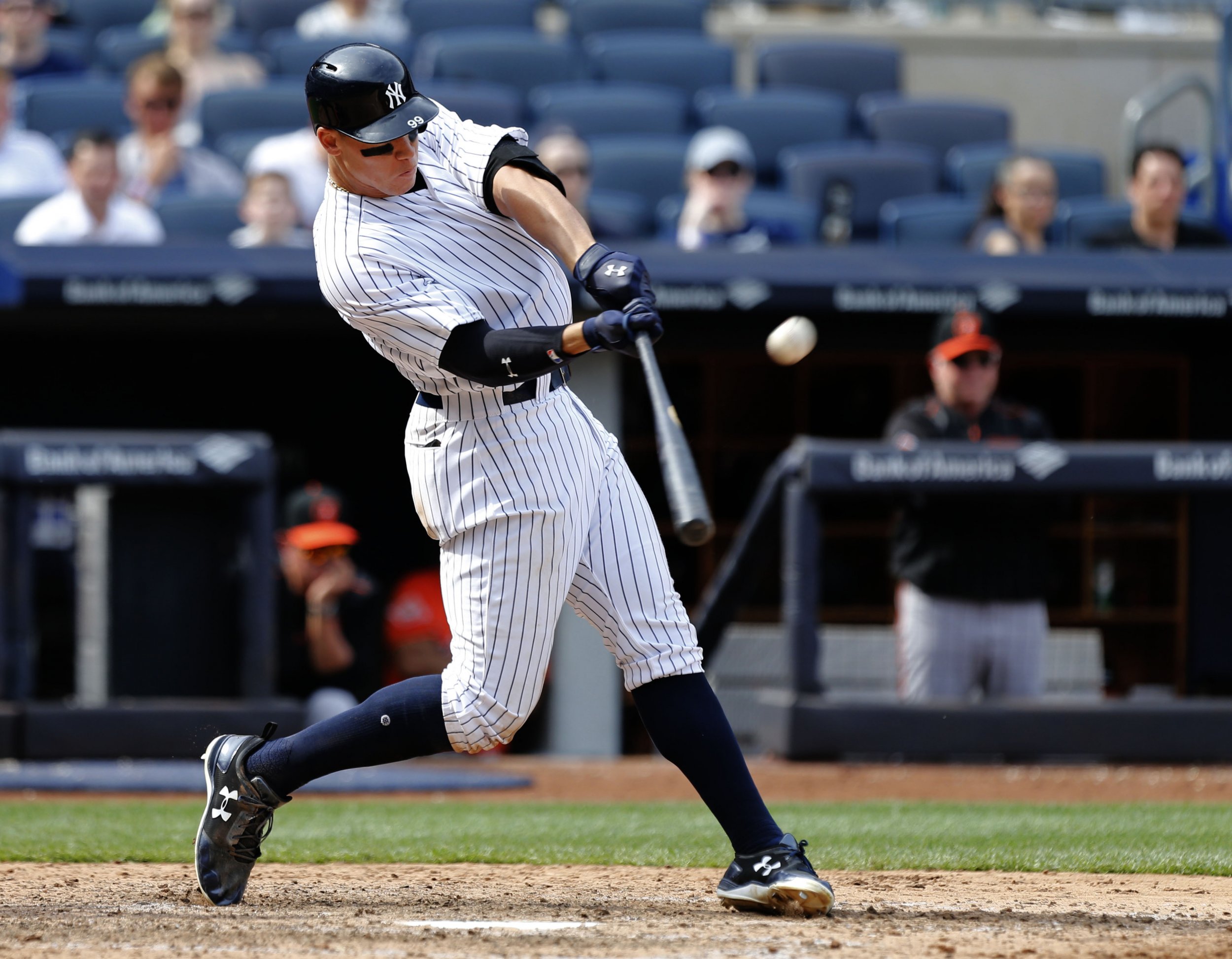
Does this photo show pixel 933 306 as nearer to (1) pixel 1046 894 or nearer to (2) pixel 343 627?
(2) pixel 343 627

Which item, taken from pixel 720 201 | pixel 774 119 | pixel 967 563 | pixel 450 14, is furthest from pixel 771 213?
pixel 450 14

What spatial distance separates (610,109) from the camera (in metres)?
7.87

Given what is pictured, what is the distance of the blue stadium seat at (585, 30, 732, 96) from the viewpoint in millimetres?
→ 8445

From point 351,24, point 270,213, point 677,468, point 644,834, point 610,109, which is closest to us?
point 677,468

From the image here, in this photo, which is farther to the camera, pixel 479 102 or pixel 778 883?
pixel 479 102

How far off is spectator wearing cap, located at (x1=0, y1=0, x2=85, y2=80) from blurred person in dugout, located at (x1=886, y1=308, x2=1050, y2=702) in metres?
4.55

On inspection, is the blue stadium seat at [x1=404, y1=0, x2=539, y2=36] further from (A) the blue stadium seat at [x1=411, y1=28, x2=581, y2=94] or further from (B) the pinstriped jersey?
(B) the pinstriped jersey

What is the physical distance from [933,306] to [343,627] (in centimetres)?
233

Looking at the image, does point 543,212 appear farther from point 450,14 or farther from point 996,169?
point 450,14

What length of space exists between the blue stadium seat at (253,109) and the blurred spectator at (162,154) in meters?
0.46

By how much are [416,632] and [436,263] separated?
138 inches

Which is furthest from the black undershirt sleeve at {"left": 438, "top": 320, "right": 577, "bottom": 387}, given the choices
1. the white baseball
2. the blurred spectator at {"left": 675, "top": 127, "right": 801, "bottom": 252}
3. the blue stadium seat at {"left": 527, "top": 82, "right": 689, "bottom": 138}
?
the blue stadium seat at {"left": 527, "top": 82, "right": 689, "bottom": 138}

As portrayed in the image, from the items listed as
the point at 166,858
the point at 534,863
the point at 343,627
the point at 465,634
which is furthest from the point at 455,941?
the point at 343,627

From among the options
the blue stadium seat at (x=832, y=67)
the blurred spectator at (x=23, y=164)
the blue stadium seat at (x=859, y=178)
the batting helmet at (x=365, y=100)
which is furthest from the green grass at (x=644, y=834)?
the blue stadium seat at (x=832, y=67)
